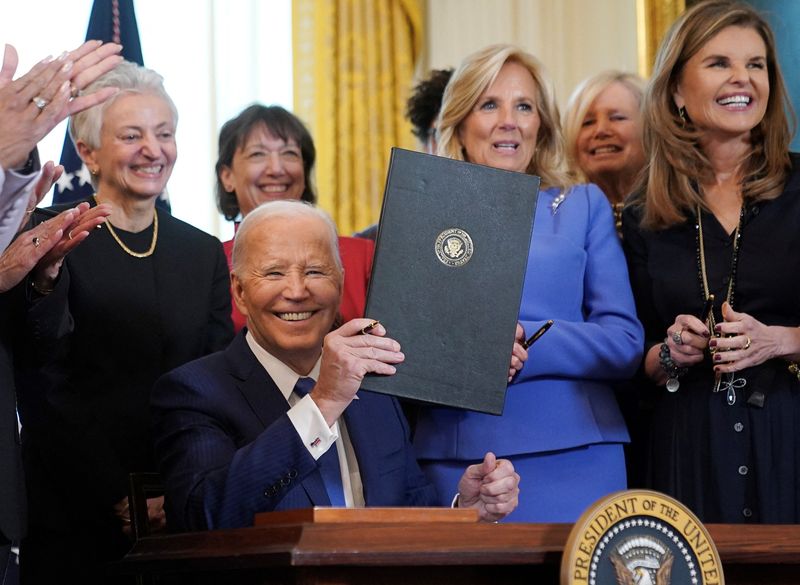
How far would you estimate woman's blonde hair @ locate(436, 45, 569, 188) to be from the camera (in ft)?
11.1

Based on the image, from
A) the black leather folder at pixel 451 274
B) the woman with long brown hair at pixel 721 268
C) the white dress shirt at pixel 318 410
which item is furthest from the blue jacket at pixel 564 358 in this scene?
the black leather folder at pixel 451 274

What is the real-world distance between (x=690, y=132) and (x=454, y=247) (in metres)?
1.06

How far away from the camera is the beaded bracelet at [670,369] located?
10.1 ft

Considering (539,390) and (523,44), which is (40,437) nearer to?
(539,390)

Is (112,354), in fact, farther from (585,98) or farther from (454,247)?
(585,98)

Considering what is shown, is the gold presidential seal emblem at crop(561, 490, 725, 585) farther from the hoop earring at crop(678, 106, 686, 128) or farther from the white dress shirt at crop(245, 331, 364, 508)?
the hoop earring at crop(678, 106, 686, 128)

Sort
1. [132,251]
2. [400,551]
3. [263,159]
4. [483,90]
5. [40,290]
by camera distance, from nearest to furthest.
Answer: [400,551], [40,290], [483,90], [132,251], [263,159]

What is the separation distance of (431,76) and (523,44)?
4.35ft

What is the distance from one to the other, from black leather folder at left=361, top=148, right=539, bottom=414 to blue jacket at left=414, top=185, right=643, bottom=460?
0.37 meters

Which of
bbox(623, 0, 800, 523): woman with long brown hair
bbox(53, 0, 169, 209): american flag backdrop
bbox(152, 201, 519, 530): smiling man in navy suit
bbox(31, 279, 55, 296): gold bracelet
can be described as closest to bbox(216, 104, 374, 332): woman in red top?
bbox(53, 0, 169, 209): american flag backdrop

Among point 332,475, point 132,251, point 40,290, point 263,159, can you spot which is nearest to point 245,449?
point 332,475

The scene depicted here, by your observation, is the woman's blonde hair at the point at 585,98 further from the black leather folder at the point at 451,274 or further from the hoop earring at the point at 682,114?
the black leather folder at the point at 451,274

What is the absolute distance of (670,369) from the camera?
10.1ft

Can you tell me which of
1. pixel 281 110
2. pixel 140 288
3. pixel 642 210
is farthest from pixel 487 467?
pixel 281 110
